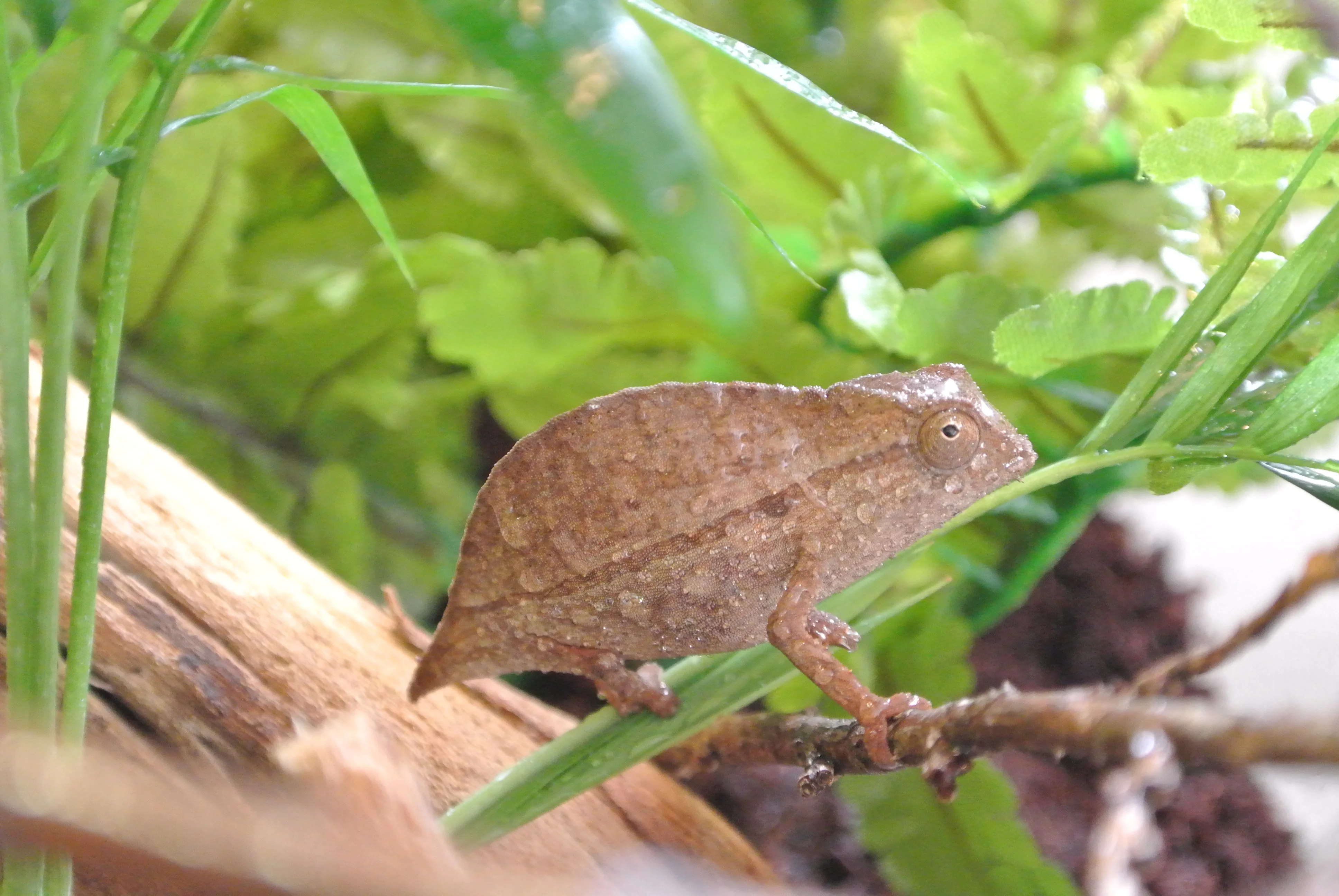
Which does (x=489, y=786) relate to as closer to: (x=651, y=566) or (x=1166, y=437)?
(x=651, y=566)

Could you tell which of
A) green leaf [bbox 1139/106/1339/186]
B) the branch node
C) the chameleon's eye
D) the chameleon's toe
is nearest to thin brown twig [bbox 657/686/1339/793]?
the branch node

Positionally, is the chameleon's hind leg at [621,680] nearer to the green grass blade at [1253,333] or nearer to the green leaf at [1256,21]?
the green grass blade at [1253,333]

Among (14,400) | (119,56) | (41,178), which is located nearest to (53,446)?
(14,400)

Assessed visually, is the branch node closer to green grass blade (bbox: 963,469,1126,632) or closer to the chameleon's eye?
the chameleon's eye

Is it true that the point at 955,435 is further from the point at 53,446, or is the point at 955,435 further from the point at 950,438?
the point at 53,446

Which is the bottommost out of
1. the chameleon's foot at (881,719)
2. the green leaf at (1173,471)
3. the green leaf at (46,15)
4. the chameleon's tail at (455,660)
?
the chameleon's foot at (881,719)

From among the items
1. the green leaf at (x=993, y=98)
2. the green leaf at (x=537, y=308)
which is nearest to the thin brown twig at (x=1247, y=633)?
the green leaf at (x=993, y=98)
